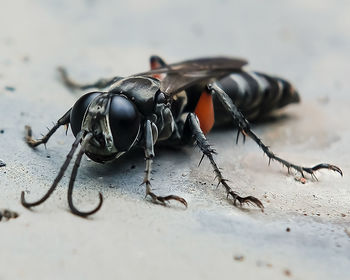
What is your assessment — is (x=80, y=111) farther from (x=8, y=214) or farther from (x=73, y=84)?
(x=73, y=84)

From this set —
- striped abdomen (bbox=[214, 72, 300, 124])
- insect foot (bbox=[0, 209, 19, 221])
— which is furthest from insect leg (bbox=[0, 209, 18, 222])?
striped abdomen (bbox=[214, 72, 300, 124])

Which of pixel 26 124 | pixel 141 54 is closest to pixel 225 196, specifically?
pixel 26 124

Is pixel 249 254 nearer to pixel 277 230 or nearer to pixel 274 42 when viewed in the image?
pixel 277 230

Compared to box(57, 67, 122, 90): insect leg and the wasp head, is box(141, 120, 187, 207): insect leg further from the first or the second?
box(57, 67, 122, 90): insect leg

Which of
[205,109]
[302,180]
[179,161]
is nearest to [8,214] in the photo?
[179,161]

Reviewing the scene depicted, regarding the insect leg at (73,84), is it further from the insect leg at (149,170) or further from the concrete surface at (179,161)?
the insect leg at (149,170)

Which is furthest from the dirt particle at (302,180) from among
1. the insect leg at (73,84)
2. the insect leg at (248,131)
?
the insect leg at (73,84)
